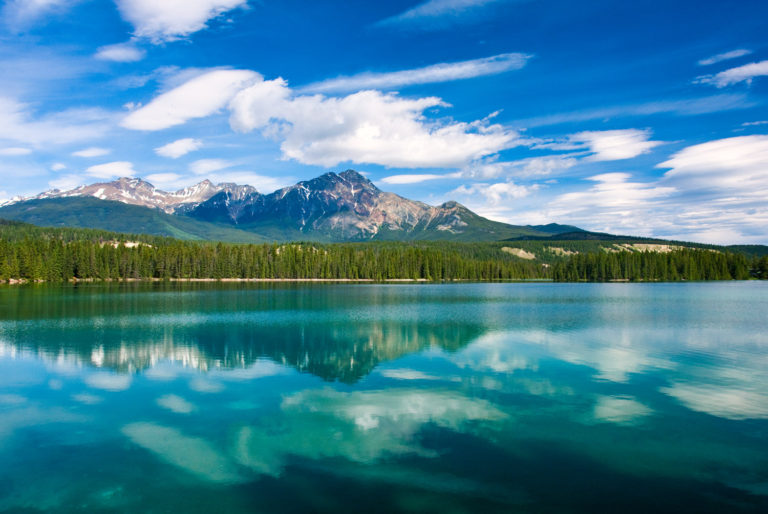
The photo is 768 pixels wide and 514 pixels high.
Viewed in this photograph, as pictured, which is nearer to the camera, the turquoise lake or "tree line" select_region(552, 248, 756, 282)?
the turquoise lake

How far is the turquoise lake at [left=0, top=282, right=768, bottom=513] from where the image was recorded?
1110 cm

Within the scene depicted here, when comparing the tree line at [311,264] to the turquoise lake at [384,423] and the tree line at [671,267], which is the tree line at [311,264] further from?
the turquoise lake at [384,423]

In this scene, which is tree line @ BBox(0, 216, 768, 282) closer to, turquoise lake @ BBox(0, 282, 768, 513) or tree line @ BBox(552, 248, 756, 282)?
tree line @ BBox(552, 248, 756, 282)

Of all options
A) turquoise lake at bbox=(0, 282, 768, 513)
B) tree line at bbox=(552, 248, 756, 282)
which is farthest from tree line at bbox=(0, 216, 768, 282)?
turquoise lake at bbox=(0, 282, 768, 513)

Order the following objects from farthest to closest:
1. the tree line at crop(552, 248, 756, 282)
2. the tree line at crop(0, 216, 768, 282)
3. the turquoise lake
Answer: the tree line at crop(552, 248, 756, 282) → the tree line at crop(0, 216, 768, 282) → the turquoise lake

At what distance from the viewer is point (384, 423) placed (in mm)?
15992

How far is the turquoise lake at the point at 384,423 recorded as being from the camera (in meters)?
11.1

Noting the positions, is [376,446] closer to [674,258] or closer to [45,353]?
[45,353]

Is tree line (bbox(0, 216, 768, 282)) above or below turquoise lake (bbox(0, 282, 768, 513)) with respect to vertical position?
above

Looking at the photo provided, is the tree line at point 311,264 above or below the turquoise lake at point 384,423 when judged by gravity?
above

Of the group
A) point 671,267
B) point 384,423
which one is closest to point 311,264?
point 671,267

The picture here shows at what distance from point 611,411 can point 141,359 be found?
24.0 meters

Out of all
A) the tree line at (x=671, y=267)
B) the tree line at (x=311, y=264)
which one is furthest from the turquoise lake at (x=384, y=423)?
the tree line at (x=671, y=267)

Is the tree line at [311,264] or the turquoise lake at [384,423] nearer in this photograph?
the turquoise lake at [384,423]
